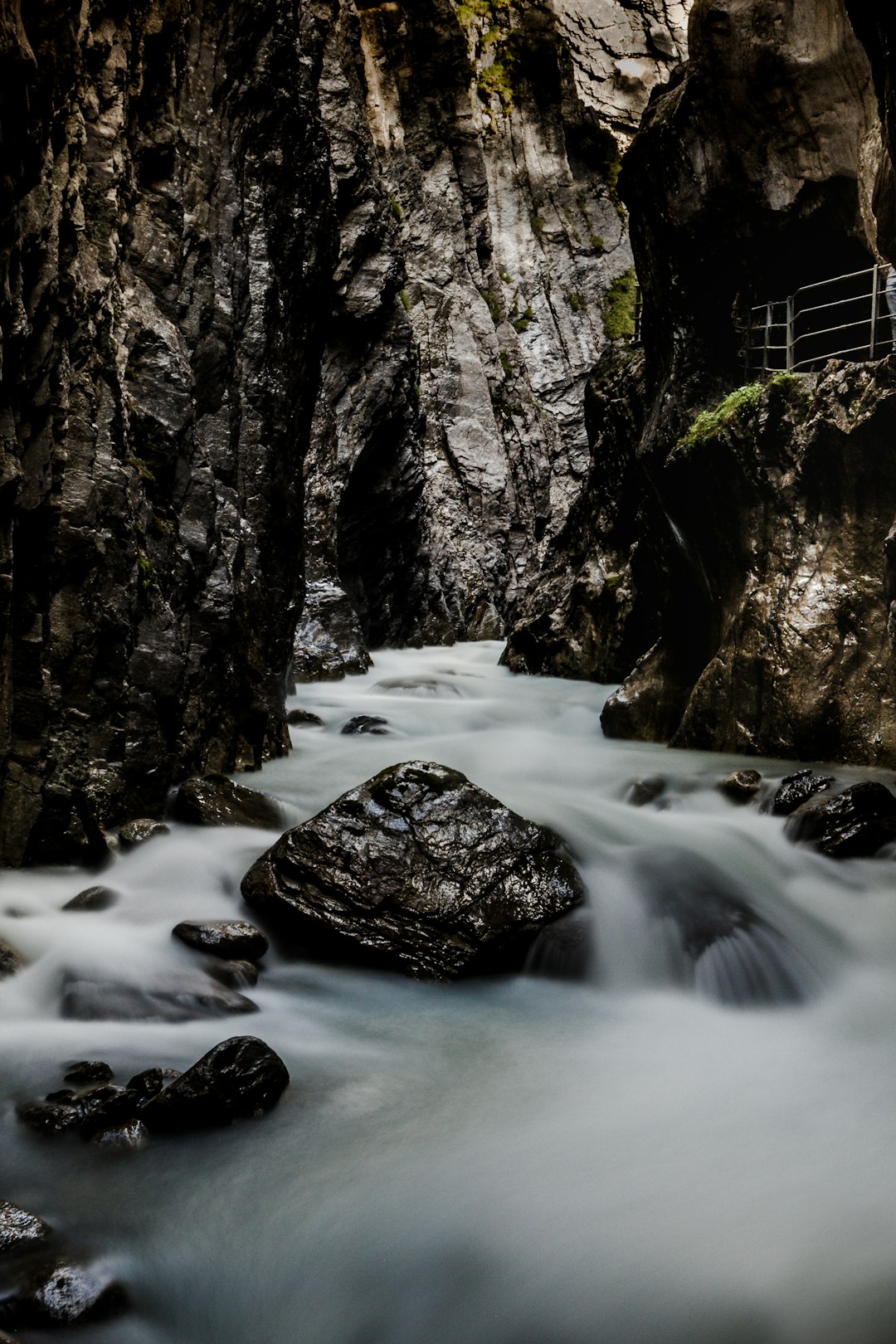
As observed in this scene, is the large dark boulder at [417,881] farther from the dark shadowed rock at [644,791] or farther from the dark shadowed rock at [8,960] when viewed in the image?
the dark shadowed rock at [644,791]

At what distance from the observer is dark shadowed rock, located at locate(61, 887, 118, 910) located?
5.48 m

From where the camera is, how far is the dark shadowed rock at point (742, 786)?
825 cm

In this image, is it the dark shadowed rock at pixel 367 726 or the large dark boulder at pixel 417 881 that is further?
the dark shadowed rock at pixel 367 726

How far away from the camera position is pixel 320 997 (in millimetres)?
4938

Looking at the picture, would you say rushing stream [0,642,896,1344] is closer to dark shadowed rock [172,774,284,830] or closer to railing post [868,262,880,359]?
dark shadowed rock [172,774,284,830]

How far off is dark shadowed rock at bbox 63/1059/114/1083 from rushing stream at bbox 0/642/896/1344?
0.34 ft

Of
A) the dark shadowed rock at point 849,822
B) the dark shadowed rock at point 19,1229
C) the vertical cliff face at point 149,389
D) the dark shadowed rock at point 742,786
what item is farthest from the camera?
the dark shadowed rock at point 742,786

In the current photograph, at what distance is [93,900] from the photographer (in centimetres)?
554

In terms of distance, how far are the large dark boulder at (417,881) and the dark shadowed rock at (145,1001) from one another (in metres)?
0.75

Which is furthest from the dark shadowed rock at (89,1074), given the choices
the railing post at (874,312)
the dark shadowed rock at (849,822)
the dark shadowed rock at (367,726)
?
the railing post at (874,312)

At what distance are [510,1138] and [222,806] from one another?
391cm

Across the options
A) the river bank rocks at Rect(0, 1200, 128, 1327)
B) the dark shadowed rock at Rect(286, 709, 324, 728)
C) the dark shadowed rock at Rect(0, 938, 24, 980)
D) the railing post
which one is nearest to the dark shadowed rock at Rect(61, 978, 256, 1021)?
the dark shadowed rock at Rect(0, 938, 24, 980)

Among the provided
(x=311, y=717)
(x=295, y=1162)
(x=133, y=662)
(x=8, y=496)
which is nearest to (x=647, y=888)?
(x=295, y=1162)

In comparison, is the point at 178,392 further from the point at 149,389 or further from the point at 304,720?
the point at 304,720
